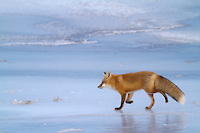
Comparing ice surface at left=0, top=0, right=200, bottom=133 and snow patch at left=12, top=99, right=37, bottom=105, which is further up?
ice surface at left=0, top=0, right=200, bottom=133

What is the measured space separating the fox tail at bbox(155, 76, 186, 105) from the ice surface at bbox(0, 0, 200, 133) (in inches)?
2.6

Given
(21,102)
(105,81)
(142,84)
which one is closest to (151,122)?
(142,84)

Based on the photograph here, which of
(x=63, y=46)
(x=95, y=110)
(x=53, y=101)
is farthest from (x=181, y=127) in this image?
(x=63, y=46)

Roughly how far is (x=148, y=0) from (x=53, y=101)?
98 centimetres

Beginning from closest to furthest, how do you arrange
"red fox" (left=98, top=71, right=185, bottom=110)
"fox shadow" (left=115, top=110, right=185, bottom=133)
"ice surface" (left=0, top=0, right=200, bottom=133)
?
1. "fox shadow" (left=115, top=110, right=185, bottom=133)
2. "red fox" (left=98, top=71, right=185, bottom=110)
3. "ice surface" (left=0, top=0, right=200, bottom=133)

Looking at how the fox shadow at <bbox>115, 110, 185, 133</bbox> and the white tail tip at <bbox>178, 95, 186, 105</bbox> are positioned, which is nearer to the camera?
the fox shadow at <bbox>115, 110, 185, 133</bbox>

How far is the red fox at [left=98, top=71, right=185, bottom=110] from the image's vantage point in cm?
200

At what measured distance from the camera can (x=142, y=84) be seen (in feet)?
6.56

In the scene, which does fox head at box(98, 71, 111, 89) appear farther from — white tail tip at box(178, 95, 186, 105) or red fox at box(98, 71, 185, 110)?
white tail tip at box(178, 95, 186, 105)

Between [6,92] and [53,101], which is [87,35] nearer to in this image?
[53,101]

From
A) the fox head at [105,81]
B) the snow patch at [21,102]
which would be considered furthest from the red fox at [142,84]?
the snow patch at [21,102]

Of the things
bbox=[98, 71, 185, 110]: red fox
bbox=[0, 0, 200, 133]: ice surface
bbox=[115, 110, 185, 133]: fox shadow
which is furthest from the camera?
bbox=[0, 0, 200, 133]: ice surface

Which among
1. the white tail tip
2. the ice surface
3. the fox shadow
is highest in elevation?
the ice surface

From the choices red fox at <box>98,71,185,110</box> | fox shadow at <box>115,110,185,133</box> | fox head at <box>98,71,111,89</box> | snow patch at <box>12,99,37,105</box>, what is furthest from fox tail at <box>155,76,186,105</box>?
snow patch at <box>12,99,37,105</box>
